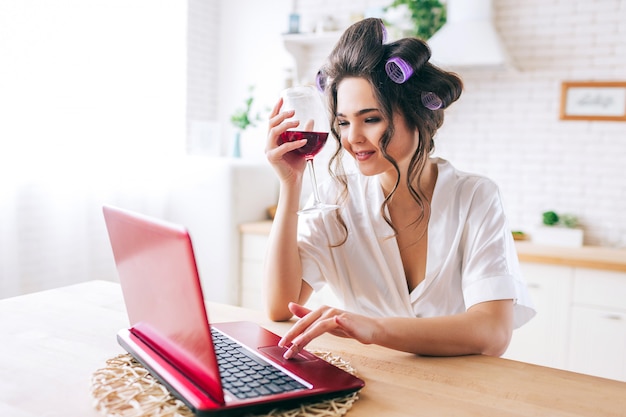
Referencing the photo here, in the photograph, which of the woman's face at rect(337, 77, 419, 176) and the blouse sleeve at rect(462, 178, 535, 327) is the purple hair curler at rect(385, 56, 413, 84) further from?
the blouse sleeve at rect(462, 178, 535, 327)

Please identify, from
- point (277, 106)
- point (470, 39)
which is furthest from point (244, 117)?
point (277, 106)

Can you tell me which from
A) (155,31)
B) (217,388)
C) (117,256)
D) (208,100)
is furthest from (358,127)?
(208,100)

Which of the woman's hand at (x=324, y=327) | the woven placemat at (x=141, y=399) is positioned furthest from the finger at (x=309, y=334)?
the woven placemat at (x=141, y=399)

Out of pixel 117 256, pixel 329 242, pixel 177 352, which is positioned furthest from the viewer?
pixel 329 242

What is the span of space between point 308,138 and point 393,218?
51 centimetres

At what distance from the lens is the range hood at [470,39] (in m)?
3.07

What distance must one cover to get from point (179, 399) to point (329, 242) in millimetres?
898

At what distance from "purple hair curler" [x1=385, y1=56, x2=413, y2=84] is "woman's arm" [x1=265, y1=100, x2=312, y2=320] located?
1.04 feet

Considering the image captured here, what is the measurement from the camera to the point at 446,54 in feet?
10.2

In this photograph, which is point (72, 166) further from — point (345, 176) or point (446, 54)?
point (446, 54)

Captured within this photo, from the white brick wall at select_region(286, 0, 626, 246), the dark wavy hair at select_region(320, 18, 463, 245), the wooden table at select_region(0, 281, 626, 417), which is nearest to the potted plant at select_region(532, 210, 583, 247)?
the white brick wall at select_region(286, 0, 626, 246)

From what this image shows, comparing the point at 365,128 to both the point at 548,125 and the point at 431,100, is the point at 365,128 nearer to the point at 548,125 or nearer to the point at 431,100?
the point at 431,100

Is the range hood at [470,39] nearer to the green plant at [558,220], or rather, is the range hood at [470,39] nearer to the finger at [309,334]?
the green plant at [558,220]

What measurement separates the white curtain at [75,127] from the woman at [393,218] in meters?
1.77
